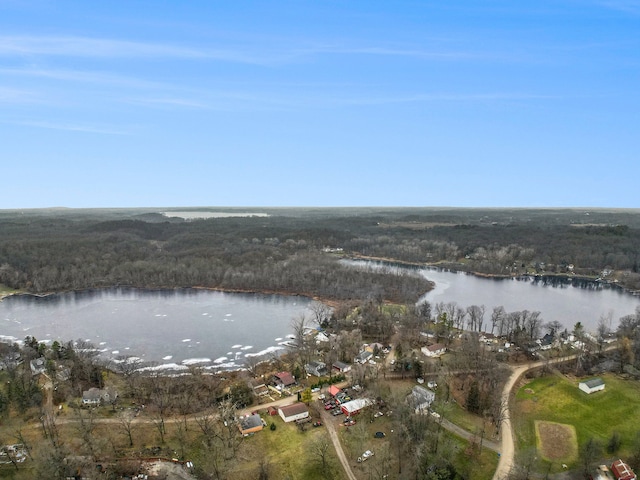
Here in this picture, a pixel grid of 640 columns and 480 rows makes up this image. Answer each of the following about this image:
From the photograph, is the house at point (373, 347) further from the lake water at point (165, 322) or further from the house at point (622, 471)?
the house at point (622, 471)

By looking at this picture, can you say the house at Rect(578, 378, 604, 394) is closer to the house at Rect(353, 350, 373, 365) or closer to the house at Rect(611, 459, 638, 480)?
the house at Rect(611, 459, 638, 480)

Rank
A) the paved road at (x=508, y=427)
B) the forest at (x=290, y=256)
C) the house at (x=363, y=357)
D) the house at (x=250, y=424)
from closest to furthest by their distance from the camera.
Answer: the paved road at (x=508, y=427) < the house at (x=250, y=424) < the house at (x=363, y=357) < the forest at (x=290, y=256)

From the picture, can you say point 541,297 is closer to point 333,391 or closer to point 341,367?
point 341,367

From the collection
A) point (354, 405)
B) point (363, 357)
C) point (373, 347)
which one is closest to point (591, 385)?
point (373, 347)

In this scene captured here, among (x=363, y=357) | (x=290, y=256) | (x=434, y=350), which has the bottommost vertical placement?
(x=363, y=357)

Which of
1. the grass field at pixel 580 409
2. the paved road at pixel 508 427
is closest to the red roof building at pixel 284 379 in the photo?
the paved road at pixel 508 427

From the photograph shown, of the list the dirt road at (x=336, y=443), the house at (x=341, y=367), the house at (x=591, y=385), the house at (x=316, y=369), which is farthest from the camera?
the house at (x=341, y=367)

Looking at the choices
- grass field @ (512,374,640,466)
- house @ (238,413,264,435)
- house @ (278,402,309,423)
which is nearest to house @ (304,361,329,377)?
house @ (278,402,309,423)
